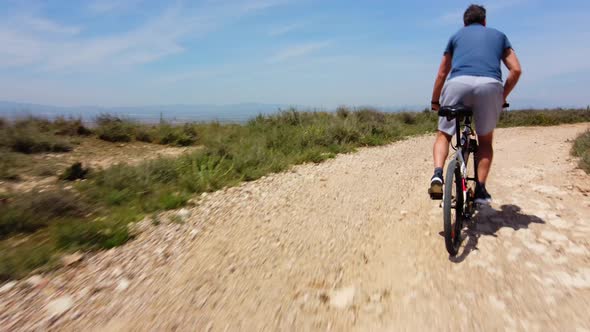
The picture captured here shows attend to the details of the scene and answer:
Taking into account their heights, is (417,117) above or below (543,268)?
above

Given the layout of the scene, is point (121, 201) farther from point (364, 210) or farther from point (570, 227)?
point (570, 227)

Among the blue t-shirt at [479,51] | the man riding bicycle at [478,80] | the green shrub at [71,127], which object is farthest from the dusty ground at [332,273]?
the green shrub at [71,127]

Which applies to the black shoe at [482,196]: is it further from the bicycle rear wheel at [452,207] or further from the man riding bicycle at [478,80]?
the bicycle rear wheel at [452,207]

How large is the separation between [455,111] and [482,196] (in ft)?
2.84

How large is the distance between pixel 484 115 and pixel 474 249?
1.11 meters

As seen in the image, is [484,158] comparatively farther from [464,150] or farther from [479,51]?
[479,51]

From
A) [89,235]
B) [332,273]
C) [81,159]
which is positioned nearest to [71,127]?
[81,159]

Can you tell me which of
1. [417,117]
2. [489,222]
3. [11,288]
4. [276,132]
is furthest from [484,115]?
[417,117]

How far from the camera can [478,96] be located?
2.97 m

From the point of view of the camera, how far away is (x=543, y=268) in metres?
2.50

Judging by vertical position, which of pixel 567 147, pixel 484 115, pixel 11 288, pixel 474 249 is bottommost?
pixel 11 288

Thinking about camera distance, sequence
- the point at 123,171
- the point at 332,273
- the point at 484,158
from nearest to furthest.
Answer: the point at 332,273 → the point at 484,158 → the point at 123,171

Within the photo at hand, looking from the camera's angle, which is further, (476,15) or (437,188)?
(476,15)

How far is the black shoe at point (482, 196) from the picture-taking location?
3.19 meters
